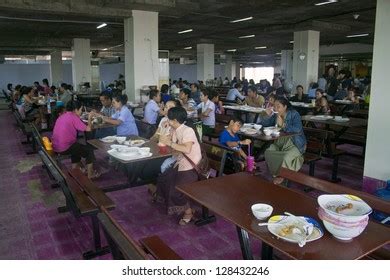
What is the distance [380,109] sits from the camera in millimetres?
4293

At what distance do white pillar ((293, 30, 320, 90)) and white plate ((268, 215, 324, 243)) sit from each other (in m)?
11.9

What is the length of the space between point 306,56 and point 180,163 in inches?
418

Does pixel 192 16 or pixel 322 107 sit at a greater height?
pixel 192 16

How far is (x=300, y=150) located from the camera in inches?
178

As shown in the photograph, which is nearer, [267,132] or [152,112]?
[267,132]

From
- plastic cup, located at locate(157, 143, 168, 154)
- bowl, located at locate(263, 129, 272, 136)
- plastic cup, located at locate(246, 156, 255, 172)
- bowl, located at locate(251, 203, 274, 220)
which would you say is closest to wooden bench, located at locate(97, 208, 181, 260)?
bowl, located at locate(251, 203, 274, 220)

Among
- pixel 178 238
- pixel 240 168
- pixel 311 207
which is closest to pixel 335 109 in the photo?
pixel 240 168

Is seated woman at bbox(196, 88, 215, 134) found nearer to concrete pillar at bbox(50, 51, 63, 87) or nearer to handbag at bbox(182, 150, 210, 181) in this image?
handbag at bbox(182, 150, 210, 181)

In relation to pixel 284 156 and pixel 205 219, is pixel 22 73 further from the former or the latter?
pixel 205 219

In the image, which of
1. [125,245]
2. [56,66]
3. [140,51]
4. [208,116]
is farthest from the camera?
[56,66]

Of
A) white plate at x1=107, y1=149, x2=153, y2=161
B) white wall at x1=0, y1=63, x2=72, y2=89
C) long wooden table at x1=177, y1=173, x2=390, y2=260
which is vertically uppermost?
white wall at x1=0, y1=63, x2=72, y2=89

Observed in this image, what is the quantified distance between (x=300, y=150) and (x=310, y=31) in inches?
371

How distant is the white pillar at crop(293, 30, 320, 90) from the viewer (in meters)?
12.7

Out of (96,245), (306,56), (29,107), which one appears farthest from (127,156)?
(306,56)
